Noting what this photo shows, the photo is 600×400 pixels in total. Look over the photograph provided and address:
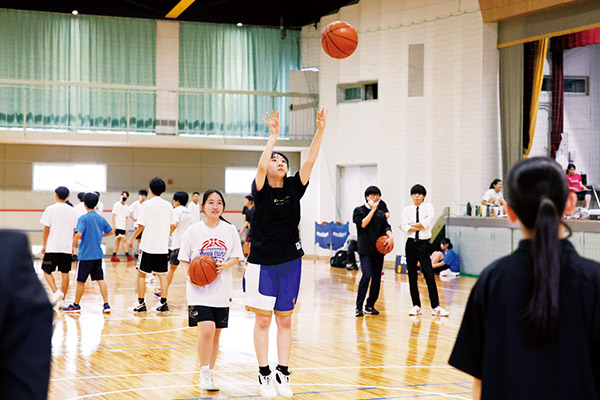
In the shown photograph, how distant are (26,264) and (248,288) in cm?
421

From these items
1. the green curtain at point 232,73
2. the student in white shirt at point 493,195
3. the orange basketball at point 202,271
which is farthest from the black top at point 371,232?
the green curtain at point 232,73

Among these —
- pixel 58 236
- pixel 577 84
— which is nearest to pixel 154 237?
pixel 58 236

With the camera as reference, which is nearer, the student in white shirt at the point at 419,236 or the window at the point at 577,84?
the student in white shirt at the point at 419,236

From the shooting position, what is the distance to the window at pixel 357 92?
63.5 feet

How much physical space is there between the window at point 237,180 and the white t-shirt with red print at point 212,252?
50.8 feet

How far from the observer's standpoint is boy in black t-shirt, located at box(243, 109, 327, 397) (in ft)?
18.2

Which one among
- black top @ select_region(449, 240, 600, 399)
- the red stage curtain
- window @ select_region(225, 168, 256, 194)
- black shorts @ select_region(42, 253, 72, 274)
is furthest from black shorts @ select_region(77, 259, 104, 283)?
the red stage curtain

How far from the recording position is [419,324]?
9.20 metres

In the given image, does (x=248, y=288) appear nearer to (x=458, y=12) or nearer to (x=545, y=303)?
(x=545, y=303)

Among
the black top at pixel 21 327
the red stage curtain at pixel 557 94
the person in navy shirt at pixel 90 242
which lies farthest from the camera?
the red stage curtain at pixel 557 94

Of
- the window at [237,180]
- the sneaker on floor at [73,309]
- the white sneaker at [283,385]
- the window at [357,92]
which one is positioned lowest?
the sneaker on floor at [73,309]

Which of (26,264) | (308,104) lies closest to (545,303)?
(26,264)

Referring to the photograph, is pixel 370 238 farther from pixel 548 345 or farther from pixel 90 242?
pixel 548 345

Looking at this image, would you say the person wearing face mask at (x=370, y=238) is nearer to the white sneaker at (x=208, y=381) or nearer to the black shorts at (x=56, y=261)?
the black shorts at (x=56, y=261)
